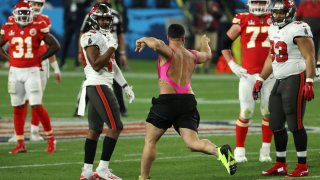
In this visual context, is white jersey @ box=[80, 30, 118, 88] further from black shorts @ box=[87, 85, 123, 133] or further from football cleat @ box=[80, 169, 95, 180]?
football cleat @ box=[80, 169, 95, 180]

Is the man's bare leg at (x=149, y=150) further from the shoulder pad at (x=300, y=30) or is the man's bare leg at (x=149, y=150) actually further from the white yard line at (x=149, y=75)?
the white yard line at (x=149, y=75)

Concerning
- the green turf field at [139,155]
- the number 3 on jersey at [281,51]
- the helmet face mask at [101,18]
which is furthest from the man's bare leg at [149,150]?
the number 3 on jersey at [281,51]

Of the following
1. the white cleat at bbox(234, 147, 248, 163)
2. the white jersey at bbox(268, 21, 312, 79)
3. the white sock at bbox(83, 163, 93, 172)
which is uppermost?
the white jersey at bbox(268, 21, 312, 79)

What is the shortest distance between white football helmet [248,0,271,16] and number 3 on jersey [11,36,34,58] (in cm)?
286

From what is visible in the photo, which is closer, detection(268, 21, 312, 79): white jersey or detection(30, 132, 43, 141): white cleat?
detection(268, 21, 312, 79): white jersey

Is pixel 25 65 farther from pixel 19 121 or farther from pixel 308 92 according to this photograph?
pixel 308 92

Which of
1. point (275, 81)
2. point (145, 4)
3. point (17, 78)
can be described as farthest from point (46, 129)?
point (145, 4)

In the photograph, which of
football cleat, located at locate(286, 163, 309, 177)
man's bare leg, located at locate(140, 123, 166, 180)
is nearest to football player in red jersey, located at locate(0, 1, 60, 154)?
man's bare leg, located at locate(140, 123, 166, 180)

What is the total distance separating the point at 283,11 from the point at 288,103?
98 centimetres

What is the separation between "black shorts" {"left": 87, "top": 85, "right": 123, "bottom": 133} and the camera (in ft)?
36.9

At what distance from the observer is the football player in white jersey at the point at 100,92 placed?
36.9 feet

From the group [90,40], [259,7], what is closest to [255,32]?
[259,7]

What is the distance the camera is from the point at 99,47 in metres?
11.3

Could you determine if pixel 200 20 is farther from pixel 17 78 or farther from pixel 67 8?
pixel 17 78
